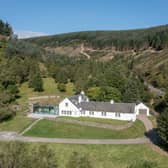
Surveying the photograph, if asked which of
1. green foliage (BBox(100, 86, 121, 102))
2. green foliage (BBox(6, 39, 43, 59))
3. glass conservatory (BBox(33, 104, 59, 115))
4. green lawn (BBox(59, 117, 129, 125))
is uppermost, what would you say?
green foliage (BBox(6, 39, 43, 59))

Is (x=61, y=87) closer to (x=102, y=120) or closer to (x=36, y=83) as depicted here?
(x=36, y=83)

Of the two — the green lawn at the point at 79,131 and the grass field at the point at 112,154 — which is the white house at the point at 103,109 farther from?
the grass field at the point at 112,154

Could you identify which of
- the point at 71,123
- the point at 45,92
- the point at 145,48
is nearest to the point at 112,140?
the point at 71,123

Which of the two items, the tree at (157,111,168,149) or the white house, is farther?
the white house

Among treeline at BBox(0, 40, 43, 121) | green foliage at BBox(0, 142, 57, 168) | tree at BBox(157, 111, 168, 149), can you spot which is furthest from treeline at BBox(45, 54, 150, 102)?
green foliage at BBox(0, 142, 57, 168)

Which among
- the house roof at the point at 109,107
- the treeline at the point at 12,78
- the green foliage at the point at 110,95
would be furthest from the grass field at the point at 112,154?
the green foliage at the point at 110,95

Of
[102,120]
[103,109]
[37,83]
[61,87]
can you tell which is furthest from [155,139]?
[37,83]

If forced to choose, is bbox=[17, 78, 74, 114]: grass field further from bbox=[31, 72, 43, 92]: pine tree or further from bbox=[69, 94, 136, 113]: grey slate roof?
bbox=[69, 94, 136, 113]: grey slate roof
